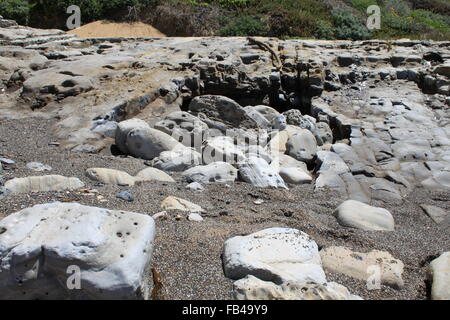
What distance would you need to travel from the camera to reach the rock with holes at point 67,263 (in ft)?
7.53

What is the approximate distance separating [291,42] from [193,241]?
747cm

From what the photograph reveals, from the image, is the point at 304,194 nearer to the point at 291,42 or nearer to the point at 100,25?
the point at 291,42

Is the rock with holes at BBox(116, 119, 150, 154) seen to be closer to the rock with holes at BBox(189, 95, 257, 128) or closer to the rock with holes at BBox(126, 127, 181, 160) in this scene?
the rock with holes at BBox(126, 127, 181, 160)

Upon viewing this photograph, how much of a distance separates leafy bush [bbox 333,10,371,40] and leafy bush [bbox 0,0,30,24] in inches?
460

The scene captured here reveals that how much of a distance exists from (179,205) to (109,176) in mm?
1005

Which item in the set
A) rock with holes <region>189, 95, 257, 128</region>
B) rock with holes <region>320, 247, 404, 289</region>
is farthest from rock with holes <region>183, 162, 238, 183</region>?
rock with holes <region>189, 95, 257, 128</region>

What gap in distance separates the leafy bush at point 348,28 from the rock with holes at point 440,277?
1287cm

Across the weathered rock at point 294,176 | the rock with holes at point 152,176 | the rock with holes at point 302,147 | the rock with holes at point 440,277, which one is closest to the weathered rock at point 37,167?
the rock with holes at point 152,176

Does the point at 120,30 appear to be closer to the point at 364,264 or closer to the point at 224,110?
the point at 224,110

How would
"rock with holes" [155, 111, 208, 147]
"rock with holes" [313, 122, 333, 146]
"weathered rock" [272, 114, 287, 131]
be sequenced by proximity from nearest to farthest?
1. "rock with holes" [155, 111, 208, 147]
2. "rock with holes" [313, 122, 333, 146]
3. "weathered rock" [272, 114, 287, 131]

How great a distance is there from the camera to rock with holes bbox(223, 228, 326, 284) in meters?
2.74

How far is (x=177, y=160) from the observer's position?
5359 millimetres

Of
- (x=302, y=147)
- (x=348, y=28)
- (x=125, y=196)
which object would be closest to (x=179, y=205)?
(x=125, y=196)
